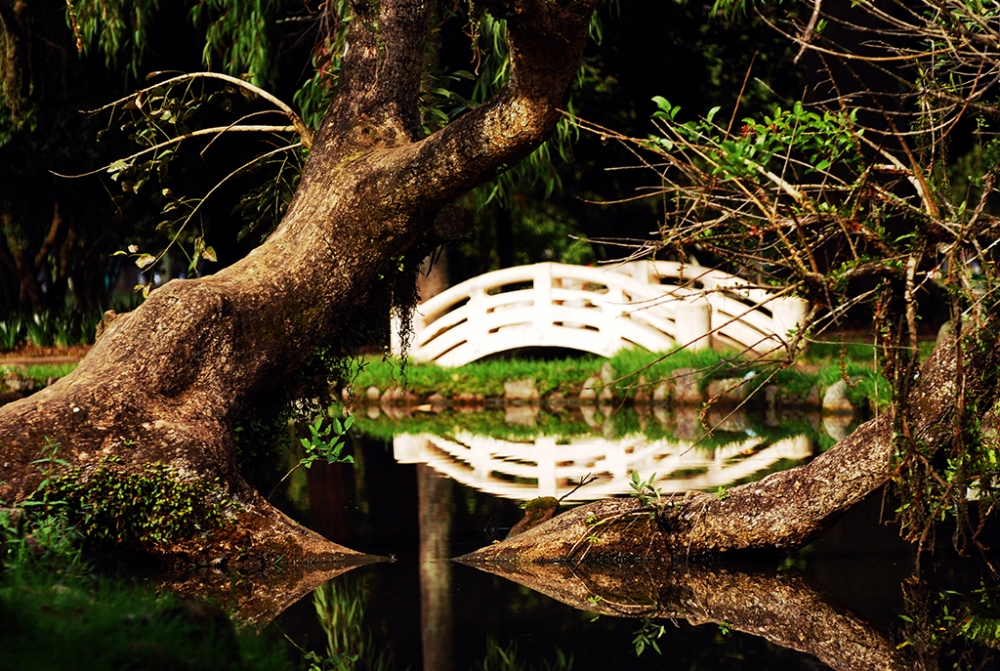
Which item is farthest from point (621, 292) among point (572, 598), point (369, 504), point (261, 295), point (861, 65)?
point (572, 598)

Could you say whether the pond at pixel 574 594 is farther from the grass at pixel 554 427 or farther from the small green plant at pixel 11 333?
the small green plant at pixel 11 333

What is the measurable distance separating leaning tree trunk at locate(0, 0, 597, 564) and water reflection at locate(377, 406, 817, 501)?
1.88 metres

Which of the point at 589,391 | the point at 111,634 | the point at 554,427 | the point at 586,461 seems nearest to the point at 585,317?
the point at 589,391

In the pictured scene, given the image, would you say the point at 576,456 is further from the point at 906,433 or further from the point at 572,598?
the point at 906,433

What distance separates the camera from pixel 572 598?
19.1 ft

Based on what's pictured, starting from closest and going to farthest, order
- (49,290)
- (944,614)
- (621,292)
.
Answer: (944,614) → (621,292) → (49,290)

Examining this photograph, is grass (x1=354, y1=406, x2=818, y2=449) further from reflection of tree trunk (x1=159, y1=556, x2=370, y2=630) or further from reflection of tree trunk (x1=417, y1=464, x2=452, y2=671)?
reflection of tree trunk (x1=159, y1=556, x2=370, y2=630)

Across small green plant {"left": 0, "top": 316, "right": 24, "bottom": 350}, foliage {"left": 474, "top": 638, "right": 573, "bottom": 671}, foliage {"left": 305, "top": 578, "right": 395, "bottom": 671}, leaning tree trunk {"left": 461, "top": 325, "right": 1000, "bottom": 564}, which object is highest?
small green plant {"left": 0, "top": 316, "right": 24, "bottom": 350}

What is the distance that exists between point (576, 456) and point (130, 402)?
4.87m

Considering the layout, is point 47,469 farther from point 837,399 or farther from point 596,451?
point 837,399

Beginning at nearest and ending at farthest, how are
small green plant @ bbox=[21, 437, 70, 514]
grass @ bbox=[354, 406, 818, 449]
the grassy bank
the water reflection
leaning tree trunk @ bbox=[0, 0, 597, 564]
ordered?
small green plant @ bbox=[21, 437, 70, 514] < leaning tree trunk @ bbox=[0, 0, 597, 564] < the water reflection < grass @ bbox=[354, 406, 818, 449] < the grassy bank

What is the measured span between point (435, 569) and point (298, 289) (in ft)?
5.63

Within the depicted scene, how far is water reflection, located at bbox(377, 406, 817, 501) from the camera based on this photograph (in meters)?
9.08

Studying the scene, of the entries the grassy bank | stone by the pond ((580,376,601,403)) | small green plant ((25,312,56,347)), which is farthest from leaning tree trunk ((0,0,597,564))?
small green plant ((25,312,56,347))
